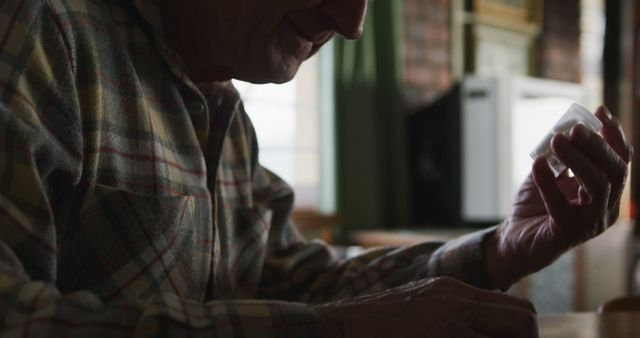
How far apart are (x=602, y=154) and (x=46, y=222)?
23.7 inches

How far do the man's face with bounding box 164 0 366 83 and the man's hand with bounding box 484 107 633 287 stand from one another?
339 millimetres

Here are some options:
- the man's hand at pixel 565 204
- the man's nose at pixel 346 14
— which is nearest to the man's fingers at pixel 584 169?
the man's hand at pixel 565 204

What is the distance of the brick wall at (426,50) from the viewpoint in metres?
3.31

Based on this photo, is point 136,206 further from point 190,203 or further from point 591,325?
point 591,325

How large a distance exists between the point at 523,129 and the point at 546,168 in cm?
231

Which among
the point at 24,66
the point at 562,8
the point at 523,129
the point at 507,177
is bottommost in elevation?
the point at 507,177

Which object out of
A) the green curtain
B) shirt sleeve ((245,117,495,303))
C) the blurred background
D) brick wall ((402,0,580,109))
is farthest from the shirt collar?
brick wall ((402,0,580,109))

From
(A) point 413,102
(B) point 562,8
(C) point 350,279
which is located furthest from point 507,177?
(C) point 350,279

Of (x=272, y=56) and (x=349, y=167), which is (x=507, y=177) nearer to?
(x=349, y=167)

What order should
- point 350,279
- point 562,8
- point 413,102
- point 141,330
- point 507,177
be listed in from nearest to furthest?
point 141,330
point 350,279
point 507,177
point 413,102
point 562,8

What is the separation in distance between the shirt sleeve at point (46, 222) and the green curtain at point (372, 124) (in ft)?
7.67

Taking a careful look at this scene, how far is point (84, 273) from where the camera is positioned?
0.77 metres

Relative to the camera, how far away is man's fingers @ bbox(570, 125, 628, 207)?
2.60ft

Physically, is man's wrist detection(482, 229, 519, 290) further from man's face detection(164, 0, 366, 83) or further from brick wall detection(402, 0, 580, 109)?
brick wall detection(402, 0, 580, 109)
